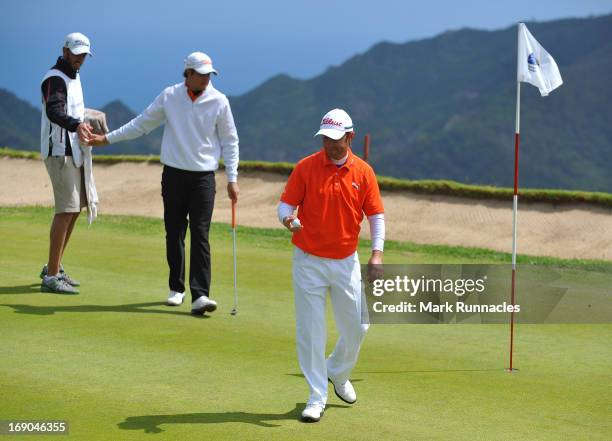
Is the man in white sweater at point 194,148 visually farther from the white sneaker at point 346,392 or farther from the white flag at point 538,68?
the white sneaker at point 346,392

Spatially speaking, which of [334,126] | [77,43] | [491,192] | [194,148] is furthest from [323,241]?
[491,192]

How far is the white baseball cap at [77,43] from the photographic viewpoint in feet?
32.3

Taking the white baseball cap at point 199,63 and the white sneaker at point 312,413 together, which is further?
the white baseball cap at point 199,63

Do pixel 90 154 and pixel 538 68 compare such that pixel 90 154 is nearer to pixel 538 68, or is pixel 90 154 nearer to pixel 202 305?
pixel 202 305

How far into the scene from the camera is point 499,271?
13.1m

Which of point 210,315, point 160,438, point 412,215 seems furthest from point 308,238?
point 412,215

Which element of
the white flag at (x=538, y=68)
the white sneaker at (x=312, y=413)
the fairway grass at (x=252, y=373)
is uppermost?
the white flag at (x=538, y=68)

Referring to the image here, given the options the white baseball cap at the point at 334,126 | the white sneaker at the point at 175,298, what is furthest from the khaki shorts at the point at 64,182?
the white baseball cap at the point at 334,126

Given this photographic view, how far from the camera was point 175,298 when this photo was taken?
32.6ft

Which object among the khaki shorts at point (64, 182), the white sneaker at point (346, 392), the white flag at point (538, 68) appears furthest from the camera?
the khaki shorts at point (64, 182)

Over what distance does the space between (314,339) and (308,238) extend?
2.04 feet

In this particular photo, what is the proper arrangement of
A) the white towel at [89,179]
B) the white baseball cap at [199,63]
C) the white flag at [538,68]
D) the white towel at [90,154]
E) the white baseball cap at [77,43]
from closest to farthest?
the white flag at [538,68], the white baseball cap at [199,63], the white baseball cap at [77,43], the white towel at [90,154], the white towel at [89,179]

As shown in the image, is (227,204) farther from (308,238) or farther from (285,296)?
(308,238)

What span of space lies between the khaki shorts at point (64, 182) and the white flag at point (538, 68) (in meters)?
4.43
